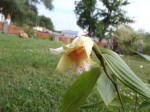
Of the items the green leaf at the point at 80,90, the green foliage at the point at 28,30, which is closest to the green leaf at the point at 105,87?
the green leaf at the point at 80,90

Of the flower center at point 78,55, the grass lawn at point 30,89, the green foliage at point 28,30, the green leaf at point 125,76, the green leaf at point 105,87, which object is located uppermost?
the flower center at point 78,55

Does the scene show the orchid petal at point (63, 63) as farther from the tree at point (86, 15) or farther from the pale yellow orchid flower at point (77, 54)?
the tree at point (86, 15)

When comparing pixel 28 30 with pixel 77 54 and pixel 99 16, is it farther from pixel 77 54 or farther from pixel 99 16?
pixel 77 54

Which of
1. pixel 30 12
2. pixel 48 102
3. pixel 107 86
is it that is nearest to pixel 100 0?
pixel 30 12

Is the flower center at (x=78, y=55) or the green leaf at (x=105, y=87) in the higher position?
the flower center at (x=78, y=55)

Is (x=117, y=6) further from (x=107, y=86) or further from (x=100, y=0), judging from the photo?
(x=107, y=86)

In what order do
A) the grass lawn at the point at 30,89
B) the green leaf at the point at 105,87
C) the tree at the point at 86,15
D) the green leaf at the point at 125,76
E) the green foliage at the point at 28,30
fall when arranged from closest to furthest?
the green leaf at the point at 125,76, the green leaf at the point at 105,87, the grass lawn at the point at 30,89, the green foliage at the point at 28,30, the tree at the point at 86,15

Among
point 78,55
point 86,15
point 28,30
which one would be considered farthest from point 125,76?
point 86,15
